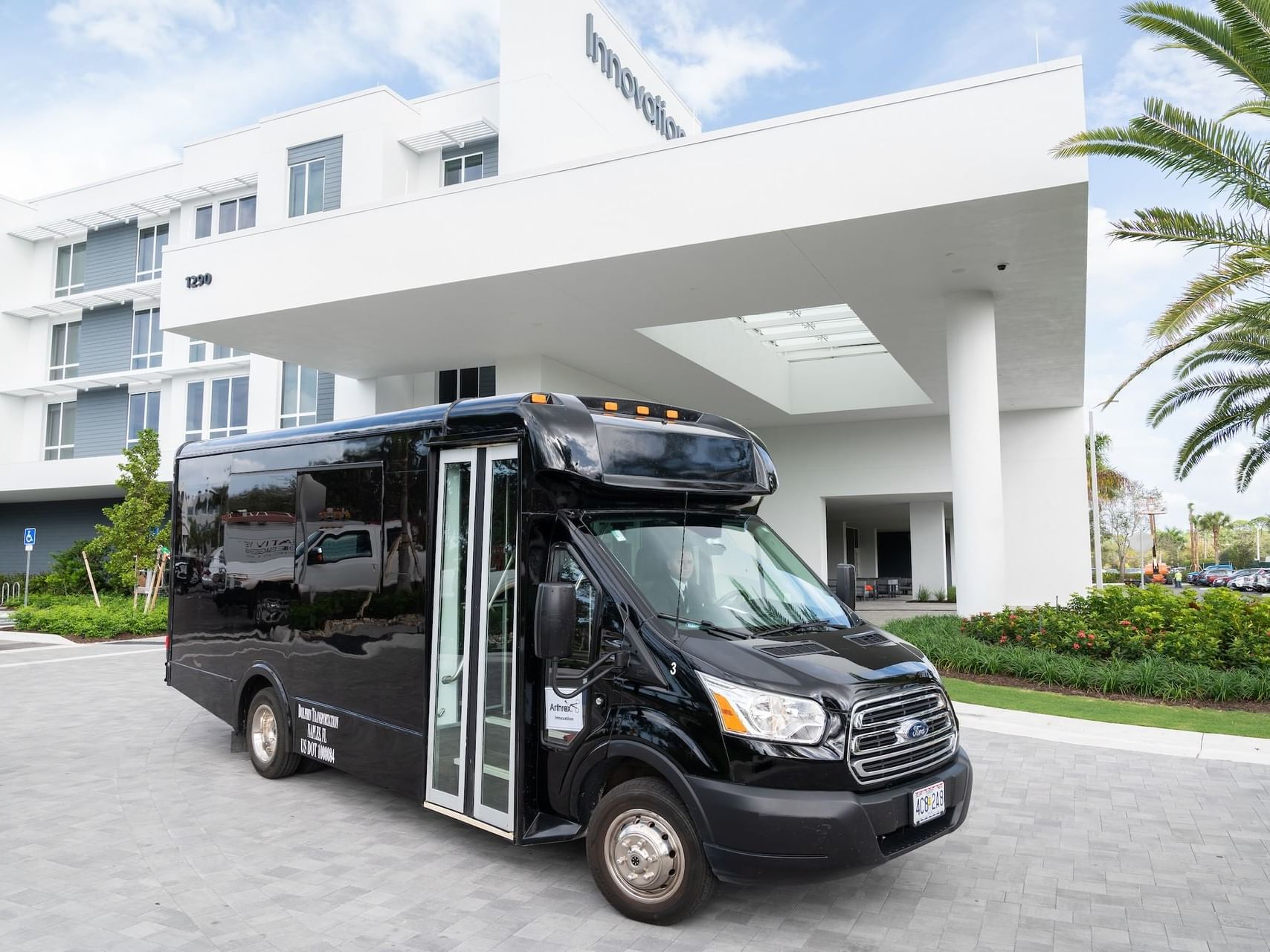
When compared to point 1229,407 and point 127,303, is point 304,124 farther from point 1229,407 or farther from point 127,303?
point 1229,407

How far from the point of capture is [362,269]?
16297 mm

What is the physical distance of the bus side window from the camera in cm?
494

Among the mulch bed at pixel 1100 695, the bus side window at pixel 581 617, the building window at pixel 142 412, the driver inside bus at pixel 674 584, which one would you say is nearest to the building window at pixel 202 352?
the building window at pixel 142 412

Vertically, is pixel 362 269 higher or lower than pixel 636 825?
higher

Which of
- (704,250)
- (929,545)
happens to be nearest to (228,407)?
(704,250)

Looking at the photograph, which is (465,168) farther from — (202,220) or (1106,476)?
(1106,476)

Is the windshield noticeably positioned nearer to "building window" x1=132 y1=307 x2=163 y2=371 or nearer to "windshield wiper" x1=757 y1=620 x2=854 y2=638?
"windshield wiper" x1=757 y1=620 x2=854 y2=638

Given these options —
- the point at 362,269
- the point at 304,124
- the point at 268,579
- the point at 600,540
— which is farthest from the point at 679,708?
the point at 304,124

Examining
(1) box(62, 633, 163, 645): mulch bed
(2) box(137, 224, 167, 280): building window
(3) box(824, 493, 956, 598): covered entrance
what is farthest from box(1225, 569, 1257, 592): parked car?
(2) box(137, 224, 167, 280): building window

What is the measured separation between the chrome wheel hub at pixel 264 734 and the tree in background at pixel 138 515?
52.1 ft

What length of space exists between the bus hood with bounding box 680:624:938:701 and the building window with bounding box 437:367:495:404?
1970 cm

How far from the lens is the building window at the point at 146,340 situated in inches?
1340

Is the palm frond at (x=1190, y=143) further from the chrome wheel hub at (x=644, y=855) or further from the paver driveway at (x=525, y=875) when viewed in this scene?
the chrome wheel hub at (x=644, y=855)

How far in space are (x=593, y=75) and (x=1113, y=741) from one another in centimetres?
1861
